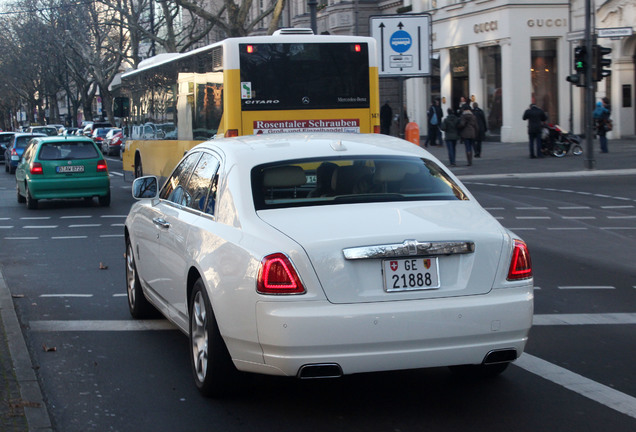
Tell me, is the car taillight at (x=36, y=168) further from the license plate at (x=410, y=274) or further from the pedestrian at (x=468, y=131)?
the license plate at (x=410, y=274)

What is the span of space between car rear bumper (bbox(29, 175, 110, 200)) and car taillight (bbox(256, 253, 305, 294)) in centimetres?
1617

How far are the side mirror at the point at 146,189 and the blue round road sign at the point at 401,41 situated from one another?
62.5 ft

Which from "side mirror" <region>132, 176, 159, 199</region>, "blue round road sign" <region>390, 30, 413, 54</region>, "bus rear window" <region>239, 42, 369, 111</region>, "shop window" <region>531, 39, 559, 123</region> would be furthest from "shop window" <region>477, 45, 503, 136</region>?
"side mirror" <region>132, 176, 159, 199</region>

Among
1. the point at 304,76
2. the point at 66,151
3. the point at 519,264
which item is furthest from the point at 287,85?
the point at 519,264

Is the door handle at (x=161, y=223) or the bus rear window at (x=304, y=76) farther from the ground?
the bus rear window at (x=304, y=76)

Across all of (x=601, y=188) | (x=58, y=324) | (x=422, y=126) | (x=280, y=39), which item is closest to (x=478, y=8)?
(x=422, y=126)

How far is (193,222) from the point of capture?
6469mm

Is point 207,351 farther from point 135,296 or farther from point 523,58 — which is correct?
point 523,58

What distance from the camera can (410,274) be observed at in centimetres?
530

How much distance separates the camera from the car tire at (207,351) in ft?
18.7

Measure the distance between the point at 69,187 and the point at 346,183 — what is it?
51.5 feet

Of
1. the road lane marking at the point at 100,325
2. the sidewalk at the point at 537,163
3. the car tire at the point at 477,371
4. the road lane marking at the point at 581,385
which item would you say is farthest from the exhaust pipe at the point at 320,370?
the sidewalk at the point at 537,163

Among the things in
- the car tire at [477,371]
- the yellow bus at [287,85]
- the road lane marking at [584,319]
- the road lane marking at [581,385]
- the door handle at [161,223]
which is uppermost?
the yellow bus at [287,85]

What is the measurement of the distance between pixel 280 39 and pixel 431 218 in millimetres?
11644
